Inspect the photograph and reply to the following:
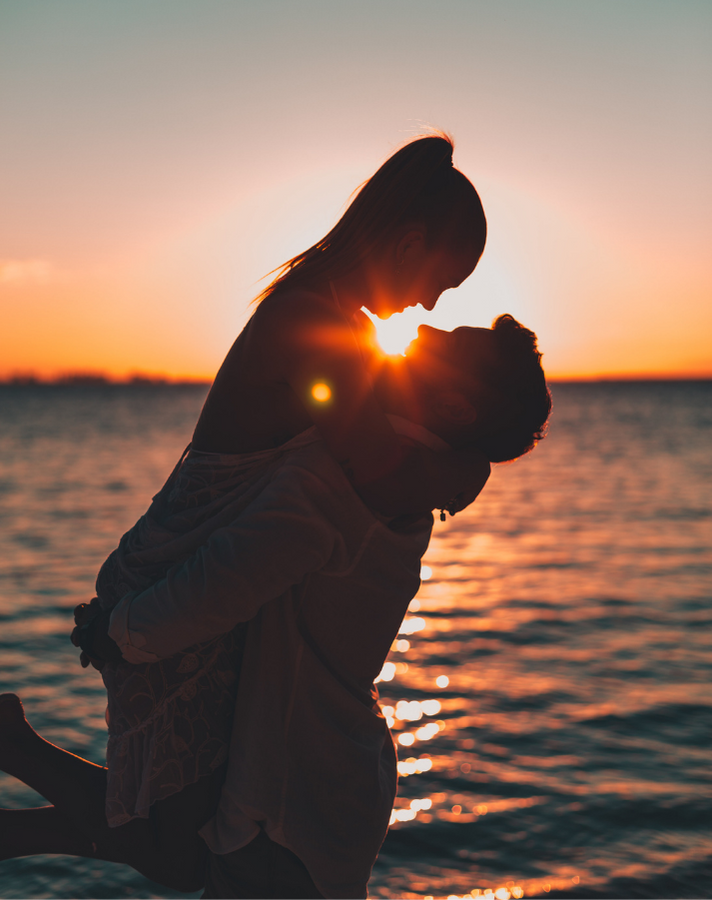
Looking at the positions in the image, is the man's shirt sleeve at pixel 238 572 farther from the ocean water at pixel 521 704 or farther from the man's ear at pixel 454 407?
the ocean water at pixel 521 704

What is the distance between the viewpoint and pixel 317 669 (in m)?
1.72

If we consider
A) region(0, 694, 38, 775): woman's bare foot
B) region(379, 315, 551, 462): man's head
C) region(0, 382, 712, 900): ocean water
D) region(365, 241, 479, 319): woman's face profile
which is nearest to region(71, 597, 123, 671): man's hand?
region(0, 694, 38, 775): woman's bare foot

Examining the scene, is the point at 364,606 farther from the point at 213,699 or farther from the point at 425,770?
the point at 425,770

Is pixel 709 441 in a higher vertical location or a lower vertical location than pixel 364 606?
higher

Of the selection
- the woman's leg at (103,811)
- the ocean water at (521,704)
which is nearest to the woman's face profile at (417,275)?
the woman's leg at (103,811)

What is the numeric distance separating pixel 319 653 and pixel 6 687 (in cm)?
620

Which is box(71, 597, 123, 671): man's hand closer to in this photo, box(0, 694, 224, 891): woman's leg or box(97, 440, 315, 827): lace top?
box(97, 440, 315, 827): lace top

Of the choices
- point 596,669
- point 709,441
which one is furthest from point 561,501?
point 709,441

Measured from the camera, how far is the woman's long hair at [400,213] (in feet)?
5.71

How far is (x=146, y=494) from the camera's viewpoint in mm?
20250

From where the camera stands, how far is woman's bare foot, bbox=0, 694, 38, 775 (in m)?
1.92

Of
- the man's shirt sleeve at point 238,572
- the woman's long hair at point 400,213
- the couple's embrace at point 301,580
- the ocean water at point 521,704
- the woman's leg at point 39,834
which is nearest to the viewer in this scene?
the man's shirt sleeve at point 238,572

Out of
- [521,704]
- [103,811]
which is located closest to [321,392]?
[103,811]

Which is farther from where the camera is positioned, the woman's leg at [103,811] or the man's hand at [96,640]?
the woman's leg at [103,811]
